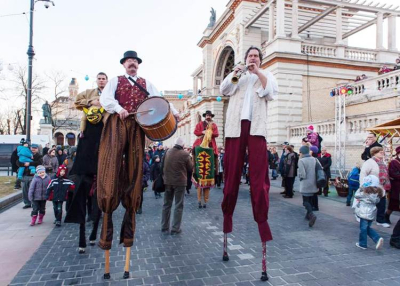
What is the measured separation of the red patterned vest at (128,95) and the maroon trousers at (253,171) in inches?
50.1

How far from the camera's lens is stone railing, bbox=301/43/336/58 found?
2145 cm

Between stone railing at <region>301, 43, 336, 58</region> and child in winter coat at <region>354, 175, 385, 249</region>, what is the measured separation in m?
18.5

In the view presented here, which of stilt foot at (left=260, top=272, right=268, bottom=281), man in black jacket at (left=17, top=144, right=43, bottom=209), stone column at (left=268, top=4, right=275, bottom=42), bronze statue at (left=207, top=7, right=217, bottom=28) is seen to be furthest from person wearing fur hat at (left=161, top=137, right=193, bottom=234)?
bronze statue at (left=207, top=7, right=217, bottom=28)

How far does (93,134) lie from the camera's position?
4574 millimetres

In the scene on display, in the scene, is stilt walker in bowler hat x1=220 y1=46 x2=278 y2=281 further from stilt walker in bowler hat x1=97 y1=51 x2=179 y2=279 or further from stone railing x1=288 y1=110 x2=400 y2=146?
stone railing x1=288 y1=110 x2=400 y2=146

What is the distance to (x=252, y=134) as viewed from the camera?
11.9ft

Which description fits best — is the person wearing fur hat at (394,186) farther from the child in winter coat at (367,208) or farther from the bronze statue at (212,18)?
the bronze statue at (212,18)

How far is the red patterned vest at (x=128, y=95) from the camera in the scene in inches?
142

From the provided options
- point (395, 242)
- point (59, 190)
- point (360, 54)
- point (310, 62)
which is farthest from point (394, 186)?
point (360, 54)

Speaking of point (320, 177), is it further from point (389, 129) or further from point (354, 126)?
point (354, 126)

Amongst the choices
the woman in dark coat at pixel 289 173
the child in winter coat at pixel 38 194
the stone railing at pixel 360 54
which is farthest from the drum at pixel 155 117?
the stone railing at pixel 360 54

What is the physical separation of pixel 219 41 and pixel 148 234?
103 ft

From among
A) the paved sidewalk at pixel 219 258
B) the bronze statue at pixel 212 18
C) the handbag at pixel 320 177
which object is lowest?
the paved sidewalk at pixel 219 258

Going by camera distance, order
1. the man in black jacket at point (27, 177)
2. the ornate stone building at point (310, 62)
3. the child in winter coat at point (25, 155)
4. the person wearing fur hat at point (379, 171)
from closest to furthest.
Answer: the person wearing fur hat at point (379, 171) → the man in black jacket at point (27, 177) → the child in winter coat at point (25, 155) → the ornate stone building at point (310, 62)
